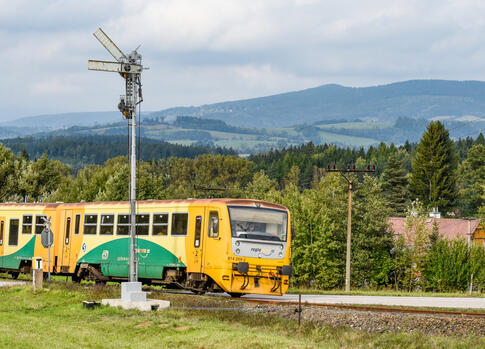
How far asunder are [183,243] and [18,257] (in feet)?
44.0

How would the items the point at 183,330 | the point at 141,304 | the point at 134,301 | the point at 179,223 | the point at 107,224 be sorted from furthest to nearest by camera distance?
the point at 107,224, the point at 179,223, the point at 134,301, the point at 141,304, the point at 183,330

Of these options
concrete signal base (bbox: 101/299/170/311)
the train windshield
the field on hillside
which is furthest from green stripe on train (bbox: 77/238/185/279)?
concrete signal base (bbox: 101/299/170/311)

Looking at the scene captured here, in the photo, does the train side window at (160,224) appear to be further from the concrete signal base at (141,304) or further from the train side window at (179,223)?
the concrete signal base at (141,304)

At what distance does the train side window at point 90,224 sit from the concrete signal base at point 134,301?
9.84 m

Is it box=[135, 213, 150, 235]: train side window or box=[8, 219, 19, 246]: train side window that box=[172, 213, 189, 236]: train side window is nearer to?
box=[135, 213, 150, 235]: train side window

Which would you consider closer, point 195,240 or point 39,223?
point 195,240

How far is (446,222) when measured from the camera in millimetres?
106500

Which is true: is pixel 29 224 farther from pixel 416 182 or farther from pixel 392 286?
pixel 416 182

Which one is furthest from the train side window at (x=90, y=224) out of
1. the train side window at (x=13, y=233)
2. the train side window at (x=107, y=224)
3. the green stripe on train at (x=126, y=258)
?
the train side window at (x=13, y=233)

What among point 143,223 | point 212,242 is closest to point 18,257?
point 143,223

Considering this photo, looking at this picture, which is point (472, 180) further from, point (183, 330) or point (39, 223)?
point (183, 330)

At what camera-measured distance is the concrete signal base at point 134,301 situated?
933 inches

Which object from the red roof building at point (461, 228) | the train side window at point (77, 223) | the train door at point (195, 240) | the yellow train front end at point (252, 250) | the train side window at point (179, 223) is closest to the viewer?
the yellow train front end at point (252, 250)

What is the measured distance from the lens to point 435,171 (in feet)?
526
